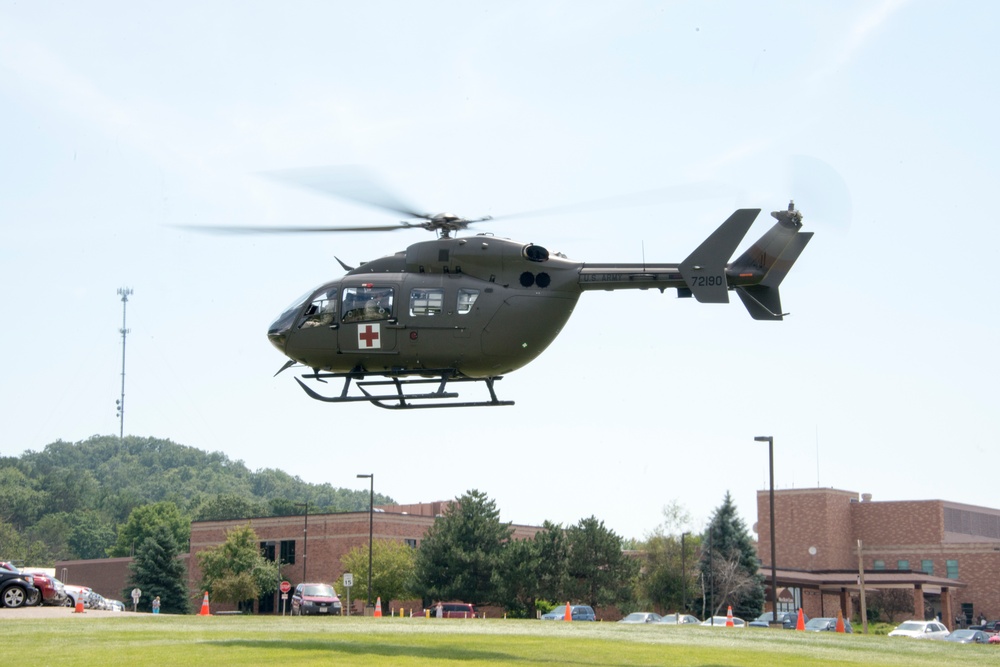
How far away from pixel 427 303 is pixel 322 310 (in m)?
2.33

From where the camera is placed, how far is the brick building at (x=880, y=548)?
8250 cm

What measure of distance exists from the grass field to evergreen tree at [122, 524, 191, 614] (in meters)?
59.7

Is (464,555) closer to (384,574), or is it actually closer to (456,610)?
(384,574)

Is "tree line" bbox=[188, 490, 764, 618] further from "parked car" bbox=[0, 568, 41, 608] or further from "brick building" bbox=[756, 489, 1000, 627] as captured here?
"parked car" bbox=[0, 568, 41, 608]

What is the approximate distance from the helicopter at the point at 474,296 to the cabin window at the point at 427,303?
0.07ft

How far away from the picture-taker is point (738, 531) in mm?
75875

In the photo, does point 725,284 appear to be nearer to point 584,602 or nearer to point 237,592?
point 584,602

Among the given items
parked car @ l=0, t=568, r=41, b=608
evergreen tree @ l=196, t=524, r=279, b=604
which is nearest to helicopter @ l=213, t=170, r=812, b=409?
parked car @ l=0, t=568, r=41, b=608

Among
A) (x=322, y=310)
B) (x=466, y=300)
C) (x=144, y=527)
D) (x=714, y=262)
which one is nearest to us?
(x=714, y=262)

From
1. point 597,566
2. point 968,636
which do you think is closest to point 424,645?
point 968,636

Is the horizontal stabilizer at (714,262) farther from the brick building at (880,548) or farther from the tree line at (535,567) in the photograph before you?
the brick building at (880,548)

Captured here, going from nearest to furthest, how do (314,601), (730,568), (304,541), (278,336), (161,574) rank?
(278,336), (314,601), (730,568), (304,541), (161,574)

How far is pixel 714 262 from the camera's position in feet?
69.9

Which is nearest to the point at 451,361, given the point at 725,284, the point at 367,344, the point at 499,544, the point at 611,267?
the point at 367,344
